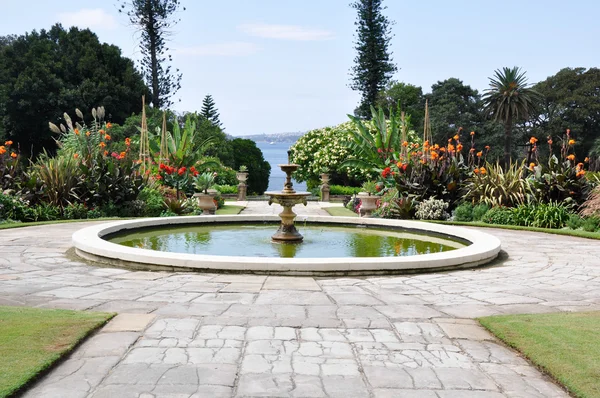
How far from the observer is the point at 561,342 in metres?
4.13

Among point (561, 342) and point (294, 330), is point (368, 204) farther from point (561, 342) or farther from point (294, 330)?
point (561, 342)

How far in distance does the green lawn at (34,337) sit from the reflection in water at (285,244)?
13.0 feet

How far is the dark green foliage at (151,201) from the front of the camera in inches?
576

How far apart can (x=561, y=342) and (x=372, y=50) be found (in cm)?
3687

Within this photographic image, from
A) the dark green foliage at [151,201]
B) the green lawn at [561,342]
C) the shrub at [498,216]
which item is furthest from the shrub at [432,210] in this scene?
the green lawn at [561,342]

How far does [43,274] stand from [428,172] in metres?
10.8

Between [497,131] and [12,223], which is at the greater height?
[497,131]

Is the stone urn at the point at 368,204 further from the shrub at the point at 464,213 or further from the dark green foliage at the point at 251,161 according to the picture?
the dark green foliage at the point at 251,161

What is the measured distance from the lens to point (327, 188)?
25766mm

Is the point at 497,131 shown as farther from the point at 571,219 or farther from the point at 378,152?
the point at 571,219

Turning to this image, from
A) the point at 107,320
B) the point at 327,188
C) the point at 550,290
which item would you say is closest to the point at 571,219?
the point at 550,290

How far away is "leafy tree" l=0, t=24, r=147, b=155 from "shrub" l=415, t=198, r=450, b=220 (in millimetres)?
25045

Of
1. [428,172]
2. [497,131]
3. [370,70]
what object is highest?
[370,70]

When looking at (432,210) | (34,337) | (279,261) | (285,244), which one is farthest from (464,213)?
(34,337)
